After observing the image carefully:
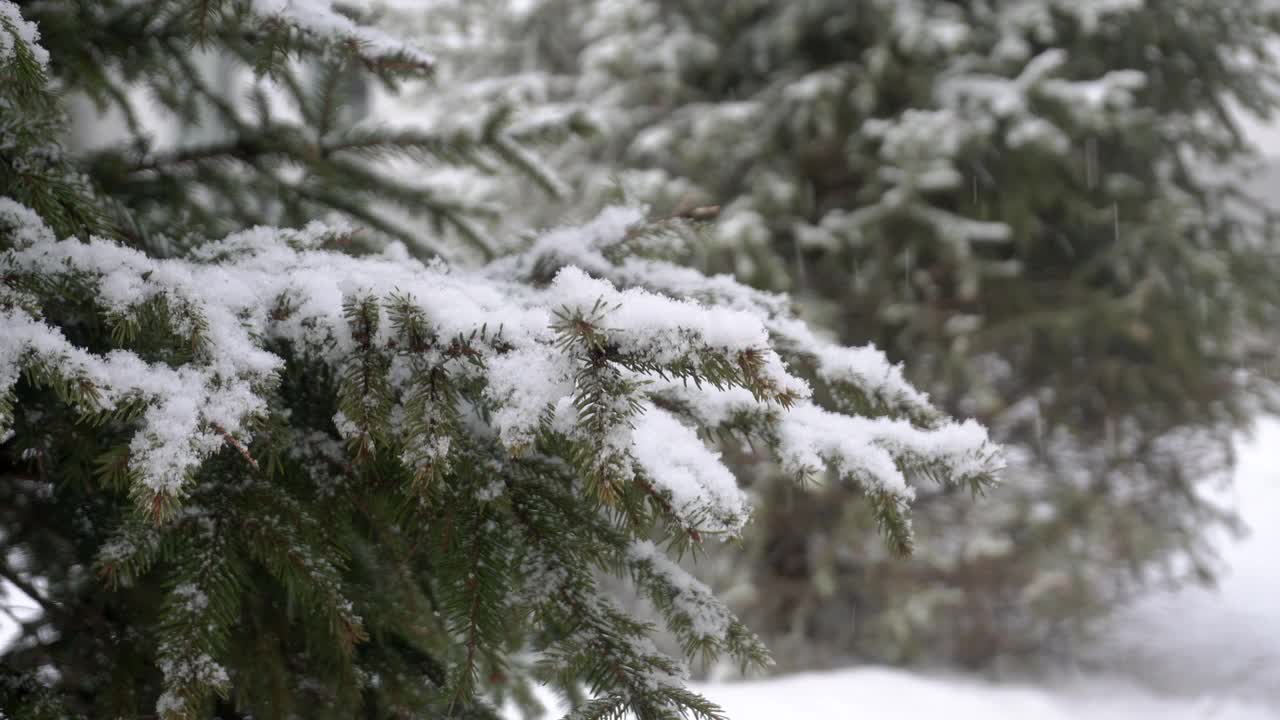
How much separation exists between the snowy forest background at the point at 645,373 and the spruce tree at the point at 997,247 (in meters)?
0.02

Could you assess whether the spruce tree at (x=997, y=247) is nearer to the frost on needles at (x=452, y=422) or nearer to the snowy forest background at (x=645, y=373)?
the snowy forest background at (x=645, y=373)

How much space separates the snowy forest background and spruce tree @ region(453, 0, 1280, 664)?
0.02 m

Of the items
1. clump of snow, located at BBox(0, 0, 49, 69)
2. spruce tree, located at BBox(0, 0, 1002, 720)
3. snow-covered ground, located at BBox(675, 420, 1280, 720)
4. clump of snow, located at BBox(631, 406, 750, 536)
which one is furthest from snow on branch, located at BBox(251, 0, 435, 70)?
snow-covered ground, located at BBox(675, 420, 1280, 720)

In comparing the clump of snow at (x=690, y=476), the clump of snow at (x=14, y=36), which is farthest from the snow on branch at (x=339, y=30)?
the clump of snow at (x=690, y=476)

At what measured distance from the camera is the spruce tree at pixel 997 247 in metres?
3.81

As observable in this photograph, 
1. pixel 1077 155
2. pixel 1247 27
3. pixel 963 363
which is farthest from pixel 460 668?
pixel 1247 27

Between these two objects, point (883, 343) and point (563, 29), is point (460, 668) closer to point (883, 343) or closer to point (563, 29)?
point (883, 343)

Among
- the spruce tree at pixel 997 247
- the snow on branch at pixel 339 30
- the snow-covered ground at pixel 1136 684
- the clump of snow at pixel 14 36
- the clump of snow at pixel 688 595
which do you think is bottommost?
the clump of snow at pixel 688 595

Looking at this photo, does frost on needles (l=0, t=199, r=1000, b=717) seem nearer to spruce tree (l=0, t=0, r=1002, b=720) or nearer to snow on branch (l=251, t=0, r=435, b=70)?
spruce tree (l=0, t=0, r=1002, b=720)

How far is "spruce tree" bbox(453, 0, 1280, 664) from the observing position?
3.81 meters

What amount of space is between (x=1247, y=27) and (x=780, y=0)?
7.30ft

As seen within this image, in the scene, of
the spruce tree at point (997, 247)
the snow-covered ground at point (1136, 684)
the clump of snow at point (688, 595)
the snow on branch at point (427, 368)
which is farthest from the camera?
the spruce tree at point (997, 247)

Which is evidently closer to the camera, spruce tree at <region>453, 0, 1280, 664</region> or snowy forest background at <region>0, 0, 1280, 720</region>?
snowy forest background at <region>0, 0, 1280, 720</region>

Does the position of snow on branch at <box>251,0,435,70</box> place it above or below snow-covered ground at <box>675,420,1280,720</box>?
below
